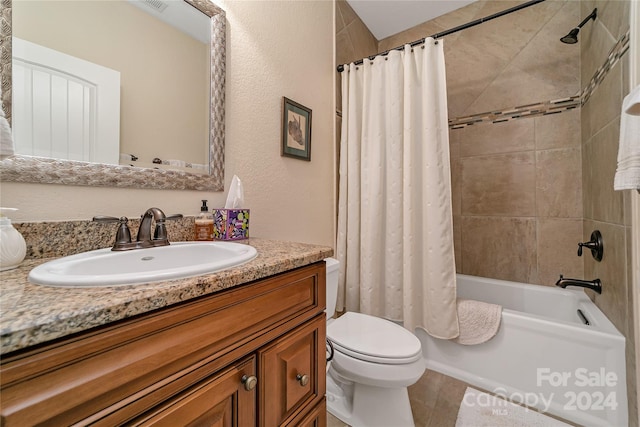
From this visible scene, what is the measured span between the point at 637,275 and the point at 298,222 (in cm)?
152

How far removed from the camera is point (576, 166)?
70.0 inches

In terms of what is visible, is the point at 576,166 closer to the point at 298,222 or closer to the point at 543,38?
the point at 543,38

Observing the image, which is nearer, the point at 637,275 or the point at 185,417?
the point at 185,417

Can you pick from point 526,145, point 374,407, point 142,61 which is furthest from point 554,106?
point 142,61

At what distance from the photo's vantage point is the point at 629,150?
34.8 inches

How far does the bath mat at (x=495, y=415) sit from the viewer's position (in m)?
1.23

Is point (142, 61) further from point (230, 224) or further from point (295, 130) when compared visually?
point (295, 130)

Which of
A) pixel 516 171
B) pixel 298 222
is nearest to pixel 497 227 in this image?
pixel 516 171

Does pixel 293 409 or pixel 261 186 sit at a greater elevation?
pixel 261 186

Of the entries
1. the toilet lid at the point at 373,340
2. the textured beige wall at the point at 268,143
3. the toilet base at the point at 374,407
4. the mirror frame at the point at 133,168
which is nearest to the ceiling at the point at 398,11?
the textured beige wall at the point at 268,143

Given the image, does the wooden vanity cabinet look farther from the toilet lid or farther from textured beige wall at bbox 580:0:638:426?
textured beige wall at bbox 580:0:638:426

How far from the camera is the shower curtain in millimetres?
1515

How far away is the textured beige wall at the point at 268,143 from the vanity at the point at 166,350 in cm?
24

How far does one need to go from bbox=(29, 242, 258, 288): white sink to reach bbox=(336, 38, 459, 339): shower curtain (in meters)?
1.09
